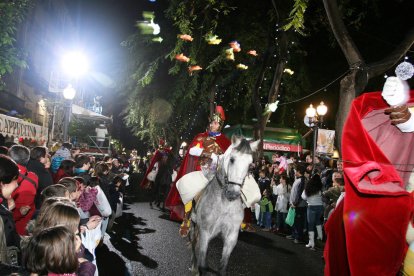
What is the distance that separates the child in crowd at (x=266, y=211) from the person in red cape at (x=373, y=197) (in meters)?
9.55

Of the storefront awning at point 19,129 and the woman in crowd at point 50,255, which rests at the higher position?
the storefront awning at point 19,129

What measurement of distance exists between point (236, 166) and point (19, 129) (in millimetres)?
7728

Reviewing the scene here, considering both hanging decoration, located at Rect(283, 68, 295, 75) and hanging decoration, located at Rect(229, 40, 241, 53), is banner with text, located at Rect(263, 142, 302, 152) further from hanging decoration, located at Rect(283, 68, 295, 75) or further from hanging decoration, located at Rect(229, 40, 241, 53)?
hanging decoration, located at Rect(229, 40, 241, 53)

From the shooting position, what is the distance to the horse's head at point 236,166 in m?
5.28

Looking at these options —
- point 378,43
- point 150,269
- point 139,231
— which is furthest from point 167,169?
point 378,43

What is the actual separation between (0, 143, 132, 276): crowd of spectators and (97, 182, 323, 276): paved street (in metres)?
1.07

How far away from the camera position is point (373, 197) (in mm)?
2277

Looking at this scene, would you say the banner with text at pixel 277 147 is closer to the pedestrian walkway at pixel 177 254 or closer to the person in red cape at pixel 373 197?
the pedestrian walkway at pixel 177 254

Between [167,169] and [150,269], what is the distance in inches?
351

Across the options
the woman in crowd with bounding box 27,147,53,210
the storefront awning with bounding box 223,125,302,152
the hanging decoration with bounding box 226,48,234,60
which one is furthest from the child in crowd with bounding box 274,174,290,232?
the storefront awning with bounding box 223,125,302,152

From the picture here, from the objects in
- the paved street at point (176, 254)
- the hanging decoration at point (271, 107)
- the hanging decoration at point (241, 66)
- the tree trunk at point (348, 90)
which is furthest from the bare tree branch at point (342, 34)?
the hanging decoration at point (241, 66)

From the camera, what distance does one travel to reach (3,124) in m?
9.43

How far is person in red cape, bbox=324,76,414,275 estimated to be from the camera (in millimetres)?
2232

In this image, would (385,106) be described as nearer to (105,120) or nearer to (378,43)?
(378,43)
